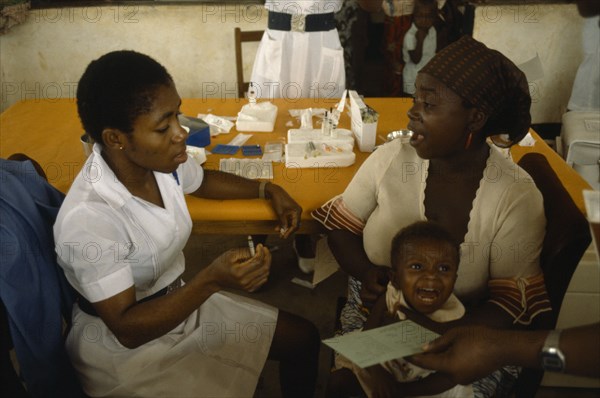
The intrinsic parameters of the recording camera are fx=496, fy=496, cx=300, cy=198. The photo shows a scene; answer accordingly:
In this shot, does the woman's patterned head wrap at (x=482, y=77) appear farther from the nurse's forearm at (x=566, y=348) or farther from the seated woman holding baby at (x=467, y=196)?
the nurse's forearm at (x=566, y=348)

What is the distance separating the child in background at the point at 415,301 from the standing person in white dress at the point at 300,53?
2521 mm

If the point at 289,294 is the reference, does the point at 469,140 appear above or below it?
above

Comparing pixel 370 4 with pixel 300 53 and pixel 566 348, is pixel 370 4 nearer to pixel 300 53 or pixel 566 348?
pixel 300 53

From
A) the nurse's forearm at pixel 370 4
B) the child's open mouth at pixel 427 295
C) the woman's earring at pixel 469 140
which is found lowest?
the child's open mouth at pixel 427 295

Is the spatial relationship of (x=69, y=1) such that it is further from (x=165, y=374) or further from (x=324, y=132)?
(x=165, y=374)

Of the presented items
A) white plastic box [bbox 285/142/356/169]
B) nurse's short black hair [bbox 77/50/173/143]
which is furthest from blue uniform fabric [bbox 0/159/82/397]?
white plastic box [bbox 285/142/356/169]

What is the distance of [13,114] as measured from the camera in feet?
9.90

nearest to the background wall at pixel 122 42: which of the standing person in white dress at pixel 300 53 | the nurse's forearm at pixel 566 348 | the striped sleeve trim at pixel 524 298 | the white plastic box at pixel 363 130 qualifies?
the standing person in white dress at pixel 300 53

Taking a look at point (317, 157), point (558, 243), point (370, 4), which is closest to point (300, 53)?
point (370, 4)

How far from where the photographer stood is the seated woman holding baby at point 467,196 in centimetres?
162

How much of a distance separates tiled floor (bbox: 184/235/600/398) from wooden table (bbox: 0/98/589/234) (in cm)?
92

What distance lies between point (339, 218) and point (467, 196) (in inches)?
19.1

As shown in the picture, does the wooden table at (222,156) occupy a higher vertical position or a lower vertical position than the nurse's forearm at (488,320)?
higher

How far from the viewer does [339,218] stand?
1.94 meters
